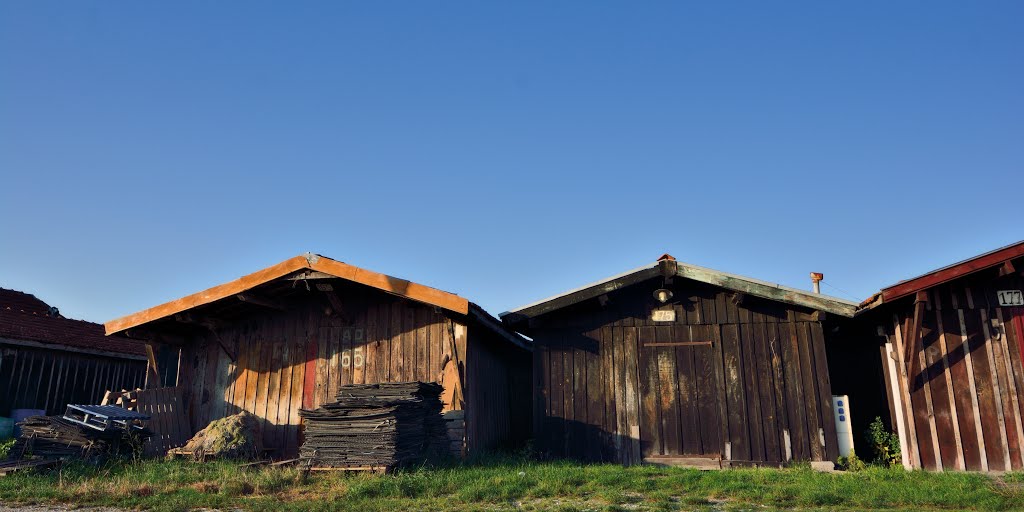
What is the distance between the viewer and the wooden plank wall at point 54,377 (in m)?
16.6

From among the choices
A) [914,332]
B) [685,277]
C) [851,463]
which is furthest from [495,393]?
[914,332]

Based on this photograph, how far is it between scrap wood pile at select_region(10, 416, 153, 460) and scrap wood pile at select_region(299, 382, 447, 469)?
3.59 m

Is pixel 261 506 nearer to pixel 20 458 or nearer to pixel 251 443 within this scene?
pixel 251 443

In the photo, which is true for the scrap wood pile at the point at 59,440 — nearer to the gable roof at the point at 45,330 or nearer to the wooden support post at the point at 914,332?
the gable roof at the point at 45,330

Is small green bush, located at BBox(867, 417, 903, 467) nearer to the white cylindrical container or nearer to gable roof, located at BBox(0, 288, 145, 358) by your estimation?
the white cylindrical container

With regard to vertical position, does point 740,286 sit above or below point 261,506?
above

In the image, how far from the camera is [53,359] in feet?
58.2

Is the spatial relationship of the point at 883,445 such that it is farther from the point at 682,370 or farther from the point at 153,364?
the point at 153,364

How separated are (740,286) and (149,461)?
10.2 meters

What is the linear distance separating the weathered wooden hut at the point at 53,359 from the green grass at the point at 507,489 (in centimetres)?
841

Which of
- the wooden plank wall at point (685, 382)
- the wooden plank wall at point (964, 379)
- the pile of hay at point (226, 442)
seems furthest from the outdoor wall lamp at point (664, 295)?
the pile of hay at point (226, 442)

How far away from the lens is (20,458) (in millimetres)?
10414

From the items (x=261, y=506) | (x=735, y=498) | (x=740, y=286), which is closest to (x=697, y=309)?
(x=740, y=286)

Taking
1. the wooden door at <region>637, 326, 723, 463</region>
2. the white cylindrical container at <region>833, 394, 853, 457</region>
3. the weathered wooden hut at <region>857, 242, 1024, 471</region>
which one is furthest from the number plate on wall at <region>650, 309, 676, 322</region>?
the weathered wooden hut at <region>857, 242, 1024, 471</region>
